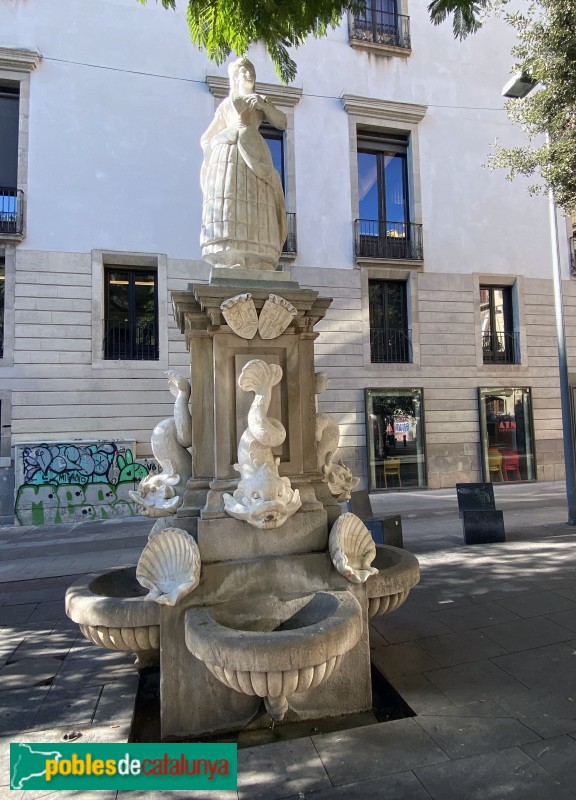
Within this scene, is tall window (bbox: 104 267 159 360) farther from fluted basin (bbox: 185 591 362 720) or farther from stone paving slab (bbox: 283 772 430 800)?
stone paving slab (bbox: 283 772 430 800)

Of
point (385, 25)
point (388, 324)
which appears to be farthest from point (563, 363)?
point (385, 25)

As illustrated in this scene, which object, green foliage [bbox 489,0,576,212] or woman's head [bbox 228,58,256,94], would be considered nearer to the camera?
woman's head [bbox 228,58,256,94]

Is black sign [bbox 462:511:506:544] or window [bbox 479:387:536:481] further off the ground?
window [bbox 479:387:536:481]

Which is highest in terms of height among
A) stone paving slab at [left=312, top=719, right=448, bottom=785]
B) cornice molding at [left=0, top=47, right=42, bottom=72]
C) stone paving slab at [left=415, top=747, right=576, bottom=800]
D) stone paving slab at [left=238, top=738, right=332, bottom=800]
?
cornice molding at [left=0, top=47, right=42, bottom=72]

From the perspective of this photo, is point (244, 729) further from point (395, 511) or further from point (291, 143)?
point (291, 143)

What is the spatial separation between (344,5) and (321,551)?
5.13 metres

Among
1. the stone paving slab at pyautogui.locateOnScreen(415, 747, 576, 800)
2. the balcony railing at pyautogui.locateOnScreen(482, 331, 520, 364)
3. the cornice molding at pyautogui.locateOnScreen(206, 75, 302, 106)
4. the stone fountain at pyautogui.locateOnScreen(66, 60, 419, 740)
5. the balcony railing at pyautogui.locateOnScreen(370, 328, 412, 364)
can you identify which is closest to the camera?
the stone paving slab at pyautogui.locateOnScreen(415, 747, 576, 800)

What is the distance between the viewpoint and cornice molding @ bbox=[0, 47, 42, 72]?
12062mm

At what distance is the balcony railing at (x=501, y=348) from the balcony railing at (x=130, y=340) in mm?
10888

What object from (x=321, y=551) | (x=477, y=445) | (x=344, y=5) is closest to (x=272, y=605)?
(x=321, y=551)

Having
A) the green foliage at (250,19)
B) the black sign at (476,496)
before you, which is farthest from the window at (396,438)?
the green foliage at (250,19)

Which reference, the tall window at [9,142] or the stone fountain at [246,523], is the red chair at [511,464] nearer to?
the stone fountain at [246,523]

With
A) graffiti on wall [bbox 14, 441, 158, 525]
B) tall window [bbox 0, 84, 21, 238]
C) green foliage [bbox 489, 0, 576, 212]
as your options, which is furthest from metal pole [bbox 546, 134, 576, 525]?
tall window [bbox 0, 84, 21, 238]

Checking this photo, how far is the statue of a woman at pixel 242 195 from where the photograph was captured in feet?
11.4
